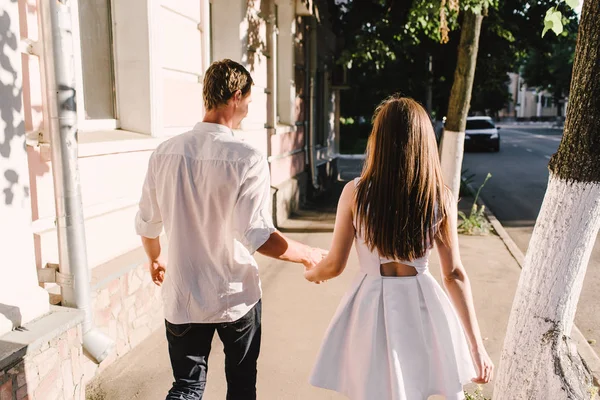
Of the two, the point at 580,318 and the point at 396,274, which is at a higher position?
the point at 396,274

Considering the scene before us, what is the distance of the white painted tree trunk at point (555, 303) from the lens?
301 cm

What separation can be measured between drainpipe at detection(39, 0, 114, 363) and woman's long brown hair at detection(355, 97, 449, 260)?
187 centimetres

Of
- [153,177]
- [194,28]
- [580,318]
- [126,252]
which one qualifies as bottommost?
[580,318]

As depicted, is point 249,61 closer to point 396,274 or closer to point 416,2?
point 416,2

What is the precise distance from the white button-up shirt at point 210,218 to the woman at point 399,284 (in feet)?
1.34

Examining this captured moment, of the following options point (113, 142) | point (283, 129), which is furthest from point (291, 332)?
point (283, 129)

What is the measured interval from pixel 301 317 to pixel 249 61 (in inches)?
166

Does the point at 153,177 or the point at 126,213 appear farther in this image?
the point at 126,213

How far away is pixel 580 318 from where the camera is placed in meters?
5.49

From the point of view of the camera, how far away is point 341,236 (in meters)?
2.38

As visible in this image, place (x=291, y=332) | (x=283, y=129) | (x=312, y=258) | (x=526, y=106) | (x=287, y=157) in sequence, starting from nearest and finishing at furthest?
1. (x=312, y=258)
2. (x=291, y=332)
3. (x=283, y=129)
4. (x=287, y=157)
5. (x=526, y=106)

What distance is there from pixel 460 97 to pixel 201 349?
715 cm

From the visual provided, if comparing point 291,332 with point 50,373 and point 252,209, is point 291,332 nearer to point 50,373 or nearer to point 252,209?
point 50,373

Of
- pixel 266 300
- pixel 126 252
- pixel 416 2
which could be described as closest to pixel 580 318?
pixel 266 300
